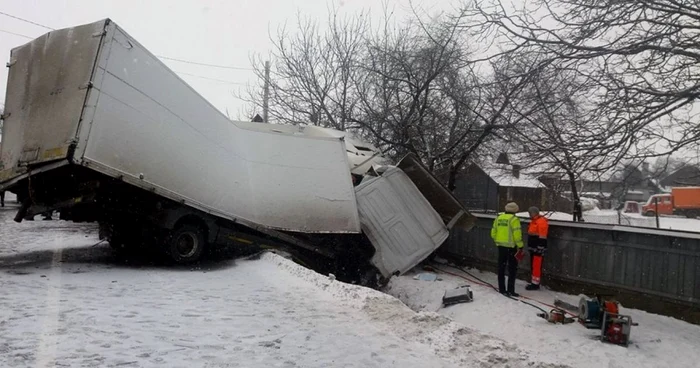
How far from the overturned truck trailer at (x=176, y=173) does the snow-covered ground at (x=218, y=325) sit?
1.13 metres

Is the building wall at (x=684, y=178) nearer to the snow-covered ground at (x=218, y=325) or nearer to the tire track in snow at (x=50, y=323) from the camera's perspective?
the snow-covered ground at (x=218, y=325)

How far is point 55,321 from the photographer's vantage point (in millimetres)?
4574

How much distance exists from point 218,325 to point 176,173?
11.9ft

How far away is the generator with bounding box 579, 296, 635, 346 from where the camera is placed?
654cm

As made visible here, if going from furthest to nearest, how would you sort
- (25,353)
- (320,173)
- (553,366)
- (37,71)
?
(320,173) < (37,71) < (553,366) < (25,353)

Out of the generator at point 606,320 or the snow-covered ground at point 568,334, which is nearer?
the snow-covered ground at point 568,334

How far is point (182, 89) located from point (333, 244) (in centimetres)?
381

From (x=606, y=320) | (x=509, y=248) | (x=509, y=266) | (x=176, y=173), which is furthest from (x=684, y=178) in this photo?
(x=176, y=173)

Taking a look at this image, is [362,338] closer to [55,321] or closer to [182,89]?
[55,321]

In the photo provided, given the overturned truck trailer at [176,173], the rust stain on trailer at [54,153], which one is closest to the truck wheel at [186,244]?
the overturned truck trailer at [176,173]

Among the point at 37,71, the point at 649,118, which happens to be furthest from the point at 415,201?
the point at 37,71

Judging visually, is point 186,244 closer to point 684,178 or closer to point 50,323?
point 50,323

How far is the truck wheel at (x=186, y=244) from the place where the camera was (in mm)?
8328

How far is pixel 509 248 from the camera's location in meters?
9.40
